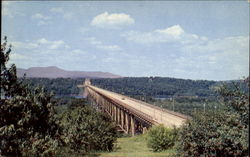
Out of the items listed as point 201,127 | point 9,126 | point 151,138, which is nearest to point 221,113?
point 201,127

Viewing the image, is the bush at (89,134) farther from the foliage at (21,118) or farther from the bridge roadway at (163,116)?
the foliage at (21,118)

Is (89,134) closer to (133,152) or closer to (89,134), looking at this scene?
(89,134)

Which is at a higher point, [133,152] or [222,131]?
[222,131]

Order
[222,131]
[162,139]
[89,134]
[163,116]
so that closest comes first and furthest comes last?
[222,131]
[89,134]
[162,139]
[163,116]

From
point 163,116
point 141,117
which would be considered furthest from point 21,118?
point 163,116

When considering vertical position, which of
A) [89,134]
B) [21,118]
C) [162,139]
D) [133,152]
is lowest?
[133,152]
